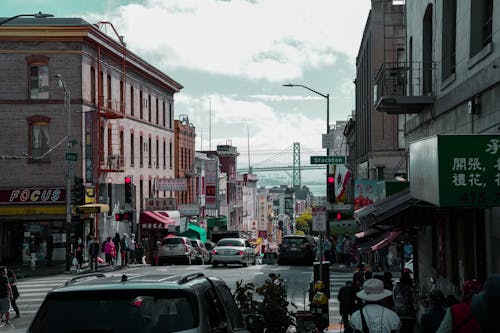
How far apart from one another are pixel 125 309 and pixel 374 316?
2.92 metres

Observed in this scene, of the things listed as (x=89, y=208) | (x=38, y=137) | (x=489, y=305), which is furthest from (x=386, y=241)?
(x=38, y=137)

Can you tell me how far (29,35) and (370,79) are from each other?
2036 centimetres

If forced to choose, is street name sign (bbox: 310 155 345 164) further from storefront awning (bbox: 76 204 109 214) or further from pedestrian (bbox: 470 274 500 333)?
pedestrian (bbox: 470 274 500 333)

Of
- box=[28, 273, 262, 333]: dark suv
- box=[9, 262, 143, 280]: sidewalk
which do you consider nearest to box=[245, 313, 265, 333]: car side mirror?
box=[28, 273, 262, 333]: dark suv

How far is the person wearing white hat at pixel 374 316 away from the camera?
27.8 feet

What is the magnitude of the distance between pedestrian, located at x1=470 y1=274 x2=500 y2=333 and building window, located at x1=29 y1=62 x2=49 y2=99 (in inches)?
1605

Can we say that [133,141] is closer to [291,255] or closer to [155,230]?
[155,230]

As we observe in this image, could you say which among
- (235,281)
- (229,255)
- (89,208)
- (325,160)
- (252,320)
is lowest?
(235,281)

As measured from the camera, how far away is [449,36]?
56.0ft

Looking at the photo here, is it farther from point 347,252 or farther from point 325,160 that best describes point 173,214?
point 325,160

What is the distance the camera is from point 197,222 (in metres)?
74.4

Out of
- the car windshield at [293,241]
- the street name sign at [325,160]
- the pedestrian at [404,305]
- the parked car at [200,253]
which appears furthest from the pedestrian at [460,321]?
the parked car at [200,253]

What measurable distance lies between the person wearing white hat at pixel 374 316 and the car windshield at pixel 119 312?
232cm

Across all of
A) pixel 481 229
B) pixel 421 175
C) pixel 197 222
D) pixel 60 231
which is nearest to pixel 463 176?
pixel 421 175
